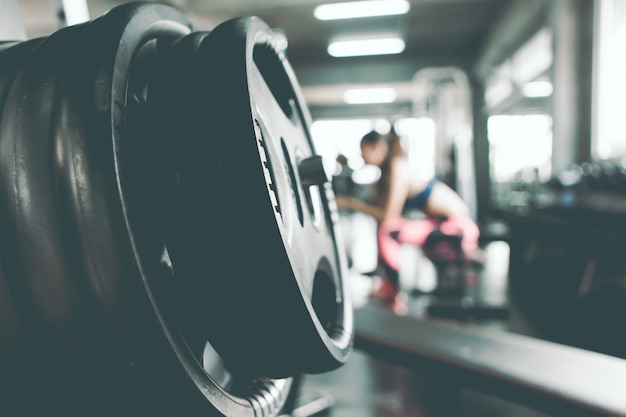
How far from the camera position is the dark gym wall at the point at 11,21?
572mm

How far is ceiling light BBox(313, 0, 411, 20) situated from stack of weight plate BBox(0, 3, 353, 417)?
5175mm

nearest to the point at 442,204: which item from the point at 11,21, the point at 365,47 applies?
the point at 11,21

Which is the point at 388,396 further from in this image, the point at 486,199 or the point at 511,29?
the point at 486,199

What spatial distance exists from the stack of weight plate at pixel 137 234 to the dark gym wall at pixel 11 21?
0.79ft

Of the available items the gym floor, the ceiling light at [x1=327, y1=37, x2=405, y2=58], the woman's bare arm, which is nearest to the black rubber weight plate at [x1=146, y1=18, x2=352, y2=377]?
the gym floor

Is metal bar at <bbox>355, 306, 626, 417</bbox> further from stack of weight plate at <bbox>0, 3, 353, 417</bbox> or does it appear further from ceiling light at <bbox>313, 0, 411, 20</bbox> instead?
ceiling light at <bbox>313, 0, 411, 20</bbox>

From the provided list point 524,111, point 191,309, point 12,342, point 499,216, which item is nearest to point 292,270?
point 191,309

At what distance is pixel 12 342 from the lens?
332 millimetres

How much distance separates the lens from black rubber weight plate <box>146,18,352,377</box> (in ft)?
1.03

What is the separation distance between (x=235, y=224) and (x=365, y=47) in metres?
7.41

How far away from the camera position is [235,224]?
1.03 feet

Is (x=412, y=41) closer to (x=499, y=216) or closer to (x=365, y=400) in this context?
(x=499, y=216)

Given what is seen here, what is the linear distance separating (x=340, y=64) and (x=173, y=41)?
314 inches

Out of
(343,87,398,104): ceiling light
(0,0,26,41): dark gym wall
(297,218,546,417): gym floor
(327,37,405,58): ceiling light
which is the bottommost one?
(297,218,546,417): gym floor
